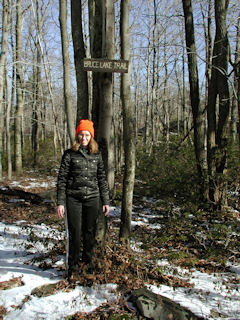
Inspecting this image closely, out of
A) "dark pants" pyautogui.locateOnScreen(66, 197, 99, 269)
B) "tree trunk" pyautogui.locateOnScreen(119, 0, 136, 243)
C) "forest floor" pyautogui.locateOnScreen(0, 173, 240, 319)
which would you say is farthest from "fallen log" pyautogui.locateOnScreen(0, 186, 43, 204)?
"dark pants" pyautogui.locateOnScreen(66, 197, 99, 269)

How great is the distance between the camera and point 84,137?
316 centimetres

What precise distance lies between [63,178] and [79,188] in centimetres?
24

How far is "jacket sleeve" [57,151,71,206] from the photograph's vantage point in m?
3.07

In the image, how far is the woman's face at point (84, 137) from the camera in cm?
315

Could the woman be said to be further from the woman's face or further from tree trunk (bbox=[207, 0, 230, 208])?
tree trunk (bbox=[207, 0, 230, 208])

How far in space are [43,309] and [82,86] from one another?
3130 mm

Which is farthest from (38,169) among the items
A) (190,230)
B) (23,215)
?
(190,230)

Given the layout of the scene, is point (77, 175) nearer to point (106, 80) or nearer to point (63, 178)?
point (63, 178)

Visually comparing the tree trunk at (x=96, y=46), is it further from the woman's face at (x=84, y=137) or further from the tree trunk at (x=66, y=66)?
the tree trunk at (x=66, y=66)

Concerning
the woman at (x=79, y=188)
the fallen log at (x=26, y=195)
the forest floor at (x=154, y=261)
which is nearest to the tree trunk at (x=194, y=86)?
the forest floor at (x=154, y=261)

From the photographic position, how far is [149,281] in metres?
3.38

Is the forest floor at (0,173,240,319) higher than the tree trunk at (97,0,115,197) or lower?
lower

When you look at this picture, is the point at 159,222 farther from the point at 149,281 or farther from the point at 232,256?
the point at 149,281

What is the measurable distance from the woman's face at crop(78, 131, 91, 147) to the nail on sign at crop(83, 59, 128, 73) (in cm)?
86
